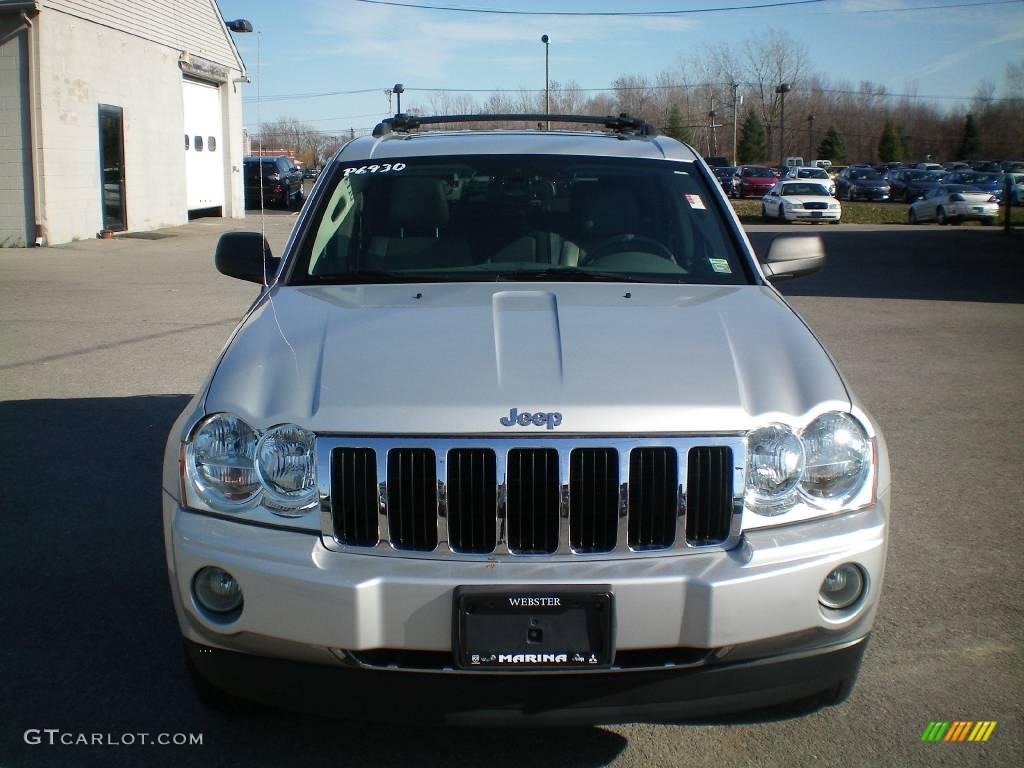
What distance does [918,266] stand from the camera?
1970 centimetres

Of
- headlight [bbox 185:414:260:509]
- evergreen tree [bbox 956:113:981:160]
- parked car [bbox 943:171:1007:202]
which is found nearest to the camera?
headlight [bbox 185:414:260:509]

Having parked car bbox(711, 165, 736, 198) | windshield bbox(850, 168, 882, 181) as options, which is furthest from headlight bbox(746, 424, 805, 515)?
windshield bbox(850, 168, 882, 181)

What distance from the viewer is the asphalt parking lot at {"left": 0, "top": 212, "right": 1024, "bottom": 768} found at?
10.1 feet

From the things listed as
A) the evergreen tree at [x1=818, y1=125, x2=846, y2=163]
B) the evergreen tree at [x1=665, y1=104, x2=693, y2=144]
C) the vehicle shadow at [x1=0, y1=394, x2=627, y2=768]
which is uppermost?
the evergreen tree at [x1=818, y1=125, x2=846, y2=163]

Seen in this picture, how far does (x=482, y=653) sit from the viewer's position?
2553 millimetres

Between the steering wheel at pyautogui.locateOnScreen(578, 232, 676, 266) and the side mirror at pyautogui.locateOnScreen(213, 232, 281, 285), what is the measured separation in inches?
49.3

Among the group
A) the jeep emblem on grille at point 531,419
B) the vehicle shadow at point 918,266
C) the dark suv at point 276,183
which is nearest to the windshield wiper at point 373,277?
the jeep emblem on grille at point 531,419

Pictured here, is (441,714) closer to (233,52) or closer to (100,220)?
(100,220)

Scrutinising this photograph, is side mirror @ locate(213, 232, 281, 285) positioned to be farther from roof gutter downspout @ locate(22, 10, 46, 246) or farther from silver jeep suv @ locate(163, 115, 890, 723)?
roof gutter downspout @ locate(22, 10, 46, 246)

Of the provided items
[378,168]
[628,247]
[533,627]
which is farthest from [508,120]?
[533,627]

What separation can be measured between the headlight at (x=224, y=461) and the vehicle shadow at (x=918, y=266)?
32.7 ft

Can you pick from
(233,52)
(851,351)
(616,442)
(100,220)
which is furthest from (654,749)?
(233,52)

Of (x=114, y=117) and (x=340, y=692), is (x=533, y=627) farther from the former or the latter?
(x=114, y=117)

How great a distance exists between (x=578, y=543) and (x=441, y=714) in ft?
1.78
